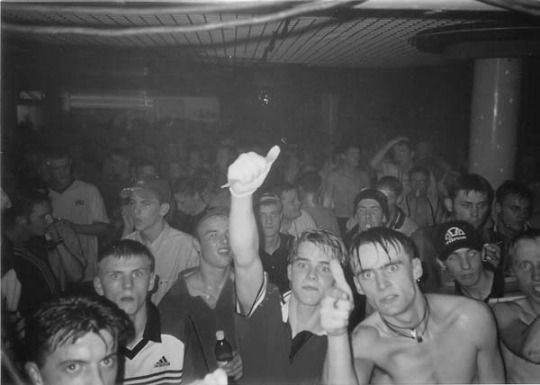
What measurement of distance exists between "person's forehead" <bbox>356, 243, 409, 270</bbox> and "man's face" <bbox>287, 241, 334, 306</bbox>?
0.24 metres

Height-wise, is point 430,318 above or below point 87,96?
below

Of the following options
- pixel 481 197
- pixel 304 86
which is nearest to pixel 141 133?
pixel 304 86

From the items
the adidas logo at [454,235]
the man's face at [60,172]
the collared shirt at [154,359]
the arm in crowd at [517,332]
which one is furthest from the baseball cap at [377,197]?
the man's face at [60,172]

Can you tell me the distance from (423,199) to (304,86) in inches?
261

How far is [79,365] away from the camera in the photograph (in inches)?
76.0

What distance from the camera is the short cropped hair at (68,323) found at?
197 cm

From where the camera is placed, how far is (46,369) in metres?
1.95

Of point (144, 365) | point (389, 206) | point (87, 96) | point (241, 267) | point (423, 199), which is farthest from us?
point (87, 96)

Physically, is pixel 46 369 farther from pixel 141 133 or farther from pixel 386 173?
pixel 141 133

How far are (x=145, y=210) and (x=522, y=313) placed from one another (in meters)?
3.01

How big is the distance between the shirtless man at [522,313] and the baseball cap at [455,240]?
322 millimetres

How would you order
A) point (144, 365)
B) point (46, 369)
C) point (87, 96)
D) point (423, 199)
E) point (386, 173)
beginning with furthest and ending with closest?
point (87, 96), point (386, 173), point (423, 199), point (144, 365), point (46, 369)

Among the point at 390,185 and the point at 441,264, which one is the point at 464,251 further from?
the point at 390,185

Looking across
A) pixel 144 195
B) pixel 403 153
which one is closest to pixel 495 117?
pixel 403 153
